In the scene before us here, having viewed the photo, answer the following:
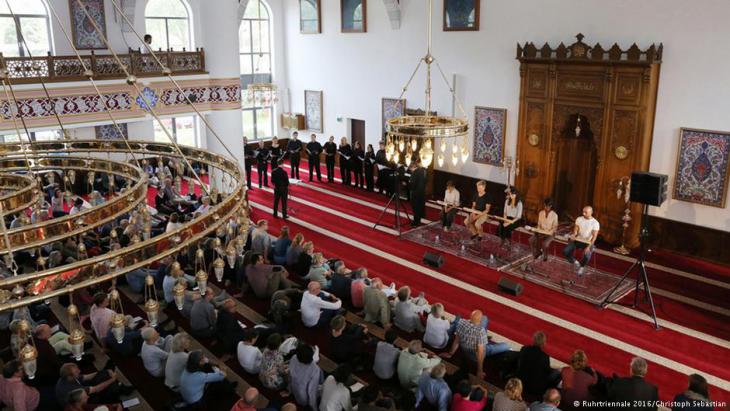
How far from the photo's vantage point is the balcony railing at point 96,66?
36.3ft

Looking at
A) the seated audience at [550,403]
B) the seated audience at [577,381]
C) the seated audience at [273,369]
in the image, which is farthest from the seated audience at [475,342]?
the seated audience at [273,369]

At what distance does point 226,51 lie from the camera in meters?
12.9

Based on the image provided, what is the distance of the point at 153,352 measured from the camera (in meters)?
6.49

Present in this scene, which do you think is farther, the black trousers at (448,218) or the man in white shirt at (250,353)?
the black trousers at (448,218)

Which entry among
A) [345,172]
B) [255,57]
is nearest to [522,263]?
[345,172]

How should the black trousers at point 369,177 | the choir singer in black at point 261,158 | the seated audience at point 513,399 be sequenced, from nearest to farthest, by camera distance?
the seated audience at point 513,399, the black trousers at point 369,177, the choir singer in black at point 261,158

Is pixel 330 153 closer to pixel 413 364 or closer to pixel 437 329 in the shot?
pixel 437 329

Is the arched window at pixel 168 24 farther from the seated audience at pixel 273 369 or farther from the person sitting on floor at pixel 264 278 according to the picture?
the seated audience at pixel 273 369

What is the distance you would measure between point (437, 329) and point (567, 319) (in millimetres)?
2452

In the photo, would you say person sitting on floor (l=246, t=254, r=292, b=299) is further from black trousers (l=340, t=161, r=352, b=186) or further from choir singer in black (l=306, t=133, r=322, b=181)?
choir singer in black (l=306, t=133, r=322, b=181)

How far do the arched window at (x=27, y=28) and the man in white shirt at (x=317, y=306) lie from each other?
9.85 metres

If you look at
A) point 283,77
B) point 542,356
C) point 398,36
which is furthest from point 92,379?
point 283,77

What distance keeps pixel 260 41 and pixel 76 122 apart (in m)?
7.72

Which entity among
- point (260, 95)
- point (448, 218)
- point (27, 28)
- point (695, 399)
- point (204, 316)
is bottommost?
point (204, 316)
